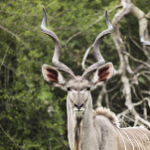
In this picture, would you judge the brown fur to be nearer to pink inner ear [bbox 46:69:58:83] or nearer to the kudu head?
the kudu head

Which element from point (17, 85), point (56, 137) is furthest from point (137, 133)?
point (17, 85)

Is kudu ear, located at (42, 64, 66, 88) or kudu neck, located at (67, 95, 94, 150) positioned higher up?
kudu ear, located at (42, 64, 66, 88)

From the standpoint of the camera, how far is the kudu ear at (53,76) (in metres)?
2.47

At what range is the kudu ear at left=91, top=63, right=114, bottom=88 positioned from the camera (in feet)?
8.10

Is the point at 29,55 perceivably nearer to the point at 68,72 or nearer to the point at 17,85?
the point at 17,85

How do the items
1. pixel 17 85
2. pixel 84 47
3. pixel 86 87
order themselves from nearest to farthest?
pixel 86 87 < pixel 17 85 < pixel 84 47

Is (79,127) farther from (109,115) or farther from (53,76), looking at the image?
(109,115)

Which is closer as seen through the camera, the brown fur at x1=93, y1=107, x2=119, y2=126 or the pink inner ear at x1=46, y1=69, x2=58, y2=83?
the pink inner ear at x1=46, y1=69, x2=58, y2=83

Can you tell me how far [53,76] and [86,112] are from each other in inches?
19.3

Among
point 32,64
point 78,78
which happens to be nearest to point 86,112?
point 78,78

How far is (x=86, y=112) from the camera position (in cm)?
236

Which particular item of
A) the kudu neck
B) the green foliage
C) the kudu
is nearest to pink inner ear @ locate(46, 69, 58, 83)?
the kudu

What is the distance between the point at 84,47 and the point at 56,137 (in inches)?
73.1

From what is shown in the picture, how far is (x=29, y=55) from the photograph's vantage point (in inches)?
159
